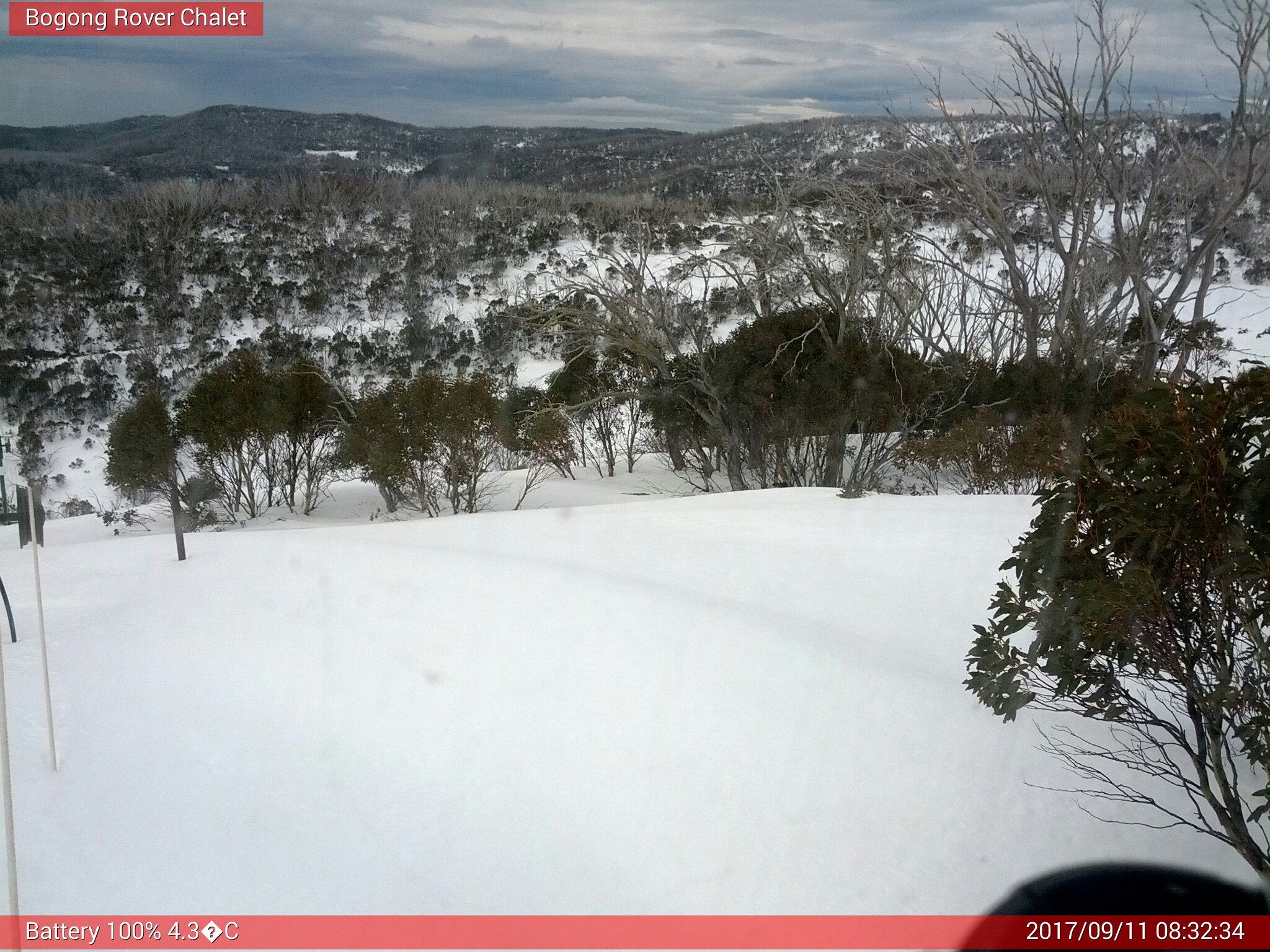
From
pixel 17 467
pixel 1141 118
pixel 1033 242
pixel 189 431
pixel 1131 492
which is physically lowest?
pixel 17 467

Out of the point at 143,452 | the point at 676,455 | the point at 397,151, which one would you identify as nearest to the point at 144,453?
the point at 143,452

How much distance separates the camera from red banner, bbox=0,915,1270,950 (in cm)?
227

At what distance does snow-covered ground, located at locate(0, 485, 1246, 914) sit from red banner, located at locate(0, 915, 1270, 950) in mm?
51

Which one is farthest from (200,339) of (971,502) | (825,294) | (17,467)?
(971,502)

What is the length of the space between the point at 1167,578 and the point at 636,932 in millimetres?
1727

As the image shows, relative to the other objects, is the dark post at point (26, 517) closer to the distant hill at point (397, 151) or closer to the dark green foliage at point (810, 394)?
the distant hill at point (397, 151)

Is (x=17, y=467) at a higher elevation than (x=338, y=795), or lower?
lower

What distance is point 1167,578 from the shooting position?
250 centimetres

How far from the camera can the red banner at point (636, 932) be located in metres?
2.27

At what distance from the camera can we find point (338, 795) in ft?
9.84

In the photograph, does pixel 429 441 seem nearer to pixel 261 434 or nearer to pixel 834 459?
pixel 261 434

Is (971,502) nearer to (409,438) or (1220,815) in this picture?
(1220,815)

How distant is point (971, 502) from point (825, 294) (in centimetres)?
616

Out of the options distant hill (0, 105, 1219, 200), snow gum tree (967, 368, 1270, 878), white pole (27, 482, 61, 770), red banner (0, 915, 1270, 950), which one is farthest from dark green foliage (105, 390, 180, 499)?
snow gum tree (967, 368, 1270, 878)
